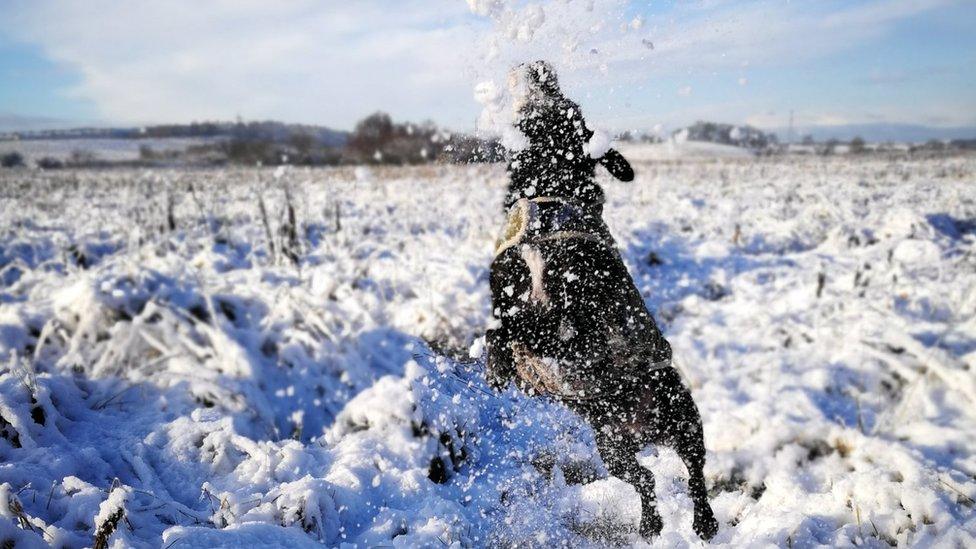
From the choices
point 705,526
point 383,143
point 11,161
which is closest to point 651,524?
point 705,526

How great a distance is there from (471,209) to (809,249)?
6.83 meters

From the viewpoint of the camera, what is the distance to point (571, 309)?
80.0 inches

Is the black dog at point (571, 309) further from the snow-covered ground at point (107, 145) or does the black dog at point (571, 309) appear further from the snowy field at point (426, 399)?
the snow-covered ground at point (107, 145)

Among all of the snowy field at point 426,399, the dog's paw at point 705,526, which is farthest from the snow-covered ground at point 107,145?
the dog's paw at point 705,526

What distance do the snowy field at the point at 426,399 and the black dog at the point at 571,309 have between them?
14.2 inches

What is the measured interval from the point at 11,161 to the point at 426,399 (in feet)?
129

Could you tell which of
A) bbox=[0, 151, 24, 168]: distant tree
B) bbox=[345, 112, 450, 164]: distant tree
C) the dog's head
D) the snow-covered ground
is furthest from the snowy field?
the snow-covered ground

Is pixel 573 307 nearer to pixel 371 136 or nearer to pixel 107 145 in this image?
pixel 371 136

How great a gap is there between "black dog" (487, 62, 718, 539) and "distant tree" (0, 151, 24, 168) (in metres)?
39.8

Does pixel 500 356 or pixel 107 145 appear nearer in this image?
pixel 500 356

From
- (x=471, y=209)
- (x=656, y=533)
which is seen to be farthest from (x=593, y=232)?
(x=471, y=209)

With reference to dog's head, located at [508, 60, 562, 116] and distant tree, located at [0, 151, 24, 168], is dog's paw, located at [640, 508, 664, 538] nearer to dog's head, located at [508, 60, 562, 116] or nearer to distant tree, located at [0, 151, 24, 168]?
dog's head, located at [508, 60, 562, 116]

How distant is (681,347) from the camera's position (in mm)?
5102

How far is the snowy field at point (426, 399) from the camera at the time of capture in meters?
2.39
